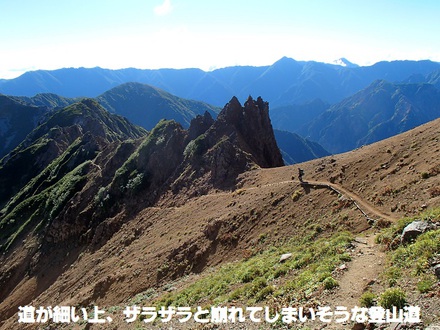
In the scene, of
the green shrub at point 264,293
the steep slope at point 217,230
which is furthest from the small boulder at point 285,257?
the green shrub at point 264,293

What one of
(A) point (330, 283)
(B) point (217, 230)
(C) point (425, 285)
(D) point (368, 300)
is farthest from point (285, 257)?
(B) point (217, 230)

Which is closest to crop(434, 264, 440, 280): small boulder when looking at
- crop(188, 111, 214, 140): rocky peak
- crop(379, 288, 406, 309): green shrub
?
crop(379, 288, 406, 309): green shrub

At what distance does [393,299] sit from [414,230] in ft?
20.5

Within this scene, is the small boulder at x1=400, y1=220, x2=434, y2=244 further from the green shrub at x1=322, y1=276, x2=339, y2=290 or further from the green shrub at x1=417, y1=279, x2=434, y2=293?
the green shrub at x1=417, y1=279, x2=434, y2=293

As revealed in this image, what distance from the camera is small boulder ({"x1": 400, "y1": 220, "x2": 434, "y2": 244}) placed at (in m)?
17.2

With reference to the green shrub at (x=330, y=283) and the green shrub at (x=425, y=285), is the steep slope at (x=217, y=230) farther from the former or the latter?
the green shrub at (x=425, y=285)

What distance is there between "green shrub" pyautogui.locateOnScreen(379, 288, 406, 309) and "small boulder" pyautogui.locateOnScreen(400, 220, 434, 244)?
5.29 metres

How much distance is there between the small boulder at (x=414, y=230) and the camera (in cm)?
1725

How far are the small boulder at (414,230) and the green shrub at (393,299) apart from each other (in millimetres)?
5285

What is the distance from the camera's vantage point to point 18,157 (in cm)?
13512

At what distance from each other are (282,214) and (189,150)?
28191mm

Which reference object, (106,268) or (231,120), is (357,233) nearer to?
(106,268)

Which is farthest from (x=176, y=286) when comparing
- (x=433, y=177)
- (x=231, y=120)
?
(x=231, y=120)

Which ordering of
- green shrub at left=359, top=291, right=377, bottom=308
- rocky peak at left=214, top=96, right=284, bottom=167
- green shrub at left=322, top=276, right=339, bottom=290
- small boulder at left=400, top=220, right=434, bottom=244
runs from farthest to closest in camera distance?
rocky peak at left=214, top=96, right=284, bottom=167 < small boulder at left=400, top=220, right=434, bottom=244 < green shrub at left=322, top=276, right=339, bottom=290 < green shrub at left=359, top=291, right=377, bottom=308
